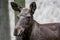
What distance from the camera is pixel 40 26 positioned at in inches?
238

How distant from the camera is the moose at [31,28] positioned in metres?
5.61

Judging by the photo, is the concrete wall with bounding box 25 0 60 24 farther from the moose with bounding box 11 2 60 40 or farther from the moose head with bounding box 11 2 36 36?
the moose head with bounding box 11 2 36 36

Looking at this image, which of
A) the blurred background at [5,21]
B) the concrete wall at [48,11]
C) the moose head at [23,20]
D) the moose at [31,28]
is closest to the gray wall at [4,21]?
the blurred background at [5,21]

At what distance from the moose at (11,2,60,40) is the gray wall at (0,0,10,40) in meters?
3.14

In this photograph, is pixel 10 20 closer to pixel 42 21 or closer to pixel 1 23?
pixel 1 23

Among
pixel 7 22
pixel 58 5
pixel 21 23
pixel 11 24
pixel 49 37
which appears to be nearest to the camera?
pixel 21 23

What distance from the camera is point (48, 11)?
24.1ft

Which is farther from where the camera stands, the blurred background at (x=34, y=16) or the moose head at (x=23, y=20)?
the blurred background at (x=34, y=16)

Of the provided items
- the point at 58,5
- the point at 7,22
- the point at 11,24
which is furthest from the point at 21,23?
the point at 7,22

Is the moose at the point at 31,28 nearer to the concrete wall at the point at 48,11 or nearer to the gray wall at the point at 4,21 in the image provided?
the concrete wall at the point at 48,11

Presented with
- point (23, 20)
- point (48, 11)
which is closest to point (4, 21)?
point (48, 11)

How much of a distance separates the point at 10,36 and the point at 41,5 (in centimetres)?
185

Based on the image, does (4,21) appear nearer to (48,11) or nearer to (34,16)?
(34,16)

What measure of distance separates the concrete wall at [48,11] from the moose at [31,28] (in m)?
1.04
